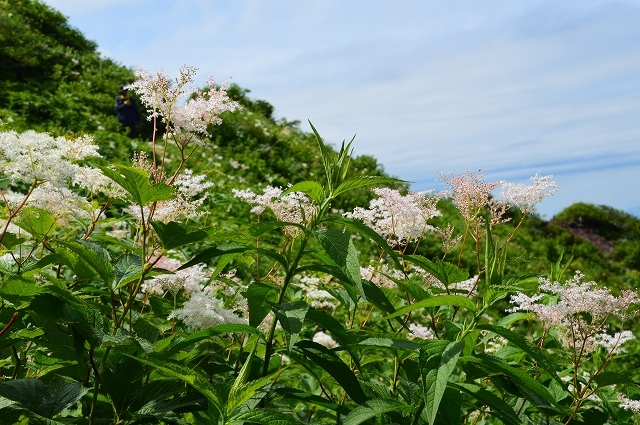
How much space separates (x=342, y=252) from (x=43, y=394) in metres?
0.92

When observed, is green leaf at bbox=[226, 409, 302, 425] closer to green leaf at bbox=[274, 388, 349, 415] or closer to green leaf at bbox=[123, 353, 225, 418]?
green leaf at bbox=[123, 353, 225, 418]

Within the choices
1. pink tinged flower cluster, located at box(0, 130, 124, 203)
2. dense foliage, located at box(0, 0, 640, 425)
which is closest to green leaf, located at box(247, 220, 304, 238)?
dense foliage, located at box(0, 0, 640, 425)

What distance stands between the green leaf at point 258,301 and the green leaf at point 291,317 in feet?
0.35

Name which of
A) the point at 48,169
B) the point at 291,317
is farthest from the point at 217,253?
the point at 48,169

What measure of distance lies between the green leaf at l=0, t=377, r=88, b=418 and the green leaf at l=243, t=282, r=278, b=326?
499 mm

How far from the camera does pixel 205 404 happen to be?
5.65 ft

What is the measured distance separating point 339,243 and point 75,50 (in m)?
18.7

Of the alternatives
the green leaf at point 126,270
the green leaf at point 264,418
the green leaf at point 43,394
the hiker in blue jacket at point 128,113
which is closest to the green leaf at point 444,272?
the green leaf at point 264,418

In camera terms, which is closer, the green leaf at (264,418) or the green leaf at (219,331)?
the green leaf at (264,418)

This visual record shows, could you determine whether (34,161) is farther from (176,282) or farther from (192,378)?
(192,378)

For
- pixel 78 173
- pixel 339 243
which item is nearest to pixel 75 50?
pixel 78 173

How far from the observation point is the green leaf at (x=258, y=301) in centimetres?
172

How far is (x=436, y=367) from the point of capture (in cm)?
145

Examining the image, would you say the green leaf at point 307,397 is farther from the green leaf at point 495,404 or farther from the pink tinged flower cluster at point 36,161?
the pink tinged flower cluster at point 36,161
